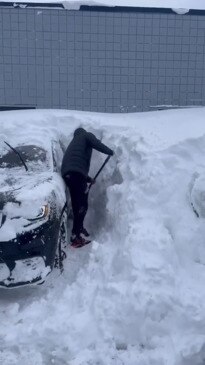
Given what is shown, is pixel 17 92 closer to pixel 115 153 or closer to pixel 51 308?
pixel 115 153

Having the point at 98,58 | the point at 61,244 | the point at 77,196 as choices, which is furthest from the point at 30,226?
the point at 98,58

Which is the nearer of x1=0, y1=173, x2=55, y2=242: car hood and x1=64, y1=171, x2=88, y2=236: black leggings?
x1=0, y1=173, x2=55, y2=242: car hood

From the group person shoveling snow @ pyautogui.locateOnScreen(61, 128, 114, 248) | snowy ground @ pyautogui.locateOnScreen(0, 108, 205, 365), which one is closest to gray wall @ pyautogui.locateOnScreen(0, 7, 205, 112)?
snowy ground @ pyautogui.locateOnScreen(0, 108, 205, 365)

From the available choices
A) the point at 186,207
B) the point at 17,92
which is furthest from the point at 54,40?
the point at 186,207

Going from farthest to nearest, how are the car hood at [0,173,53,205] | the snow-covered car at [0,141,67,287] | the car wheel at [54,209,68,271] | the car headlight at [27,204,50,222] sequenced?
the car wheel at [54,209,68,271], the car hood at [0,173,53,205], the car headlight at [27,204,50,222], the snow-covered car at [0,141,67,287]

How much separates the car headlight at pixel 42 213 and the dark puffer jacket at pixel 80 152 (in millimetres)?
1073

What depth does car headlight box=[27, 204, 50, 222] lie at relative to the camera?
4.77m

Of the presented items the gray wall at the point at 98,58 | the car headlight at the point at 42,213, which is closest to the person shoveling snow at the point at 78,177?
the car headlight at the point at 42,213

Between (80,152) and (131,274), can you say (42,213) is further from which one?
(80,152)

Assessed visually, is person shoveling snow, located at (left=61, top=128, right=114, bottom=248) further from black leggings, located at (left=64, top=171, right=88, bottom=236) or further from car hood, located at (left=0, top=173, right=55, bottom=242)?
car hood, located at (left=0, top=173, right=55, bottom=242)

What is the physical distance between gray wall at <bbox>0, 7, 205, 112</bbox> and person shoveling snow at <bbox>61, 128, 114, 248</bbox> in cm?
608

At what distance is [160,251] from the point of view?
487 cm

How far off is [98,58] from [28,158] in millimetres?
6661

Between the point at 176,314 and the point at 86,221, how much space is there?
103 inches
